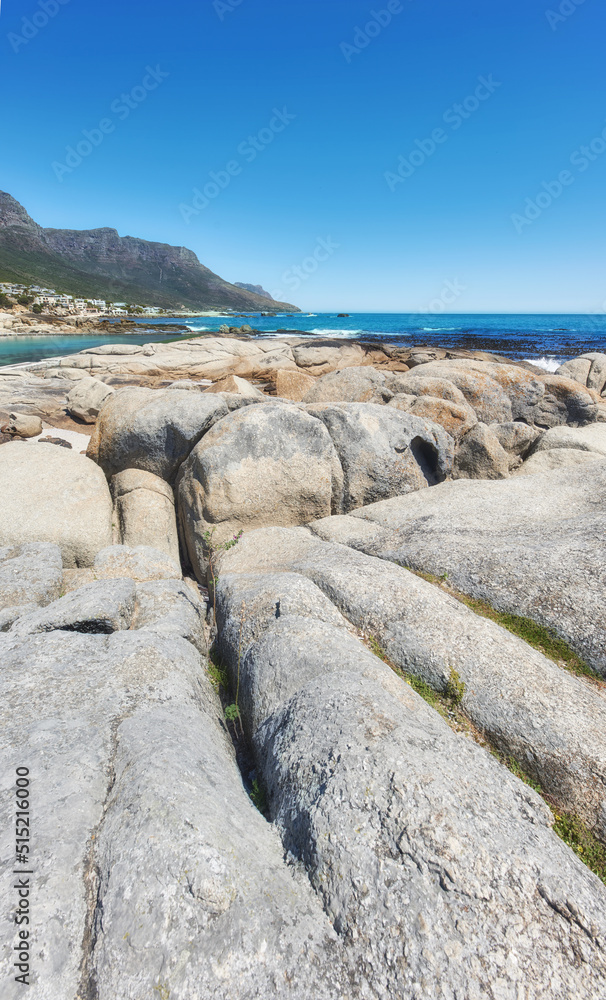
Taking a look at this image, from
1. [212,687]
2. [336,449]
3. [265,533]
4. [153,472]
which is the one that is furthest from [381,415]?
[212,687]

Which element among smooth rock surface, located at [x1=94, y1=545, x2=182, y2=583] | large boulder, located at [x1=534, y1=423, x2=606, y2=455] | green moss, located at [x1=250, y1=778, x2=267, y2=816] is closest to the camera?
green moss, located at [x1=250, y1=778, x2=267, y2=816]

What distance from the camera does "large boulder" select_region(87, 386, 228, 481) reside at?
468 inches

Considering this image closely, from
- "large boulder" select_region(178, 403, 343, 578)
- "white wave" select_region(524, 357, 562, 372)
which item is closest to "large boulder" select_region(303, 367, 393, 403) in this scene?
"large boulder" select_region(178, 403, 343, 578)

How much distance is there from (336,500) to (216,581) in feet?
14.0

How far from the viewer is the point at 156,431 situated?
11.9m

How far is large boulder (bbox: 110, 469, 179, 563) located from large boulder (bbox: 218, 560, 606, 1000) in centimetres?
740

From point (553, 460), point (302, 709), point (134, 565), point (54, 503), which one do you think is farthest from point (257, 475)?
point (553, 460)

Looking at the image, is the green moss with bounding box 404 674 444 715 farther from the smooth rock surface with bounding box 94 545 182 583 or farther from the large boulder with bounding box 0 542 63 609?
the large boulder with bounding box 0 542 63 609

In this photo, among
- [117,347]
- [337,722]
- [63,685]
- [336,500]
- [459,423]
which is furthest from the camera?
[117,347]

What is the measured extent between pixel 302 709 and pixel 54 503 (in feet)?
27.7

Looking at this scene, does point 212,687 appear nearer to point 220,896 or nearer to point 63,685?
point 63,685

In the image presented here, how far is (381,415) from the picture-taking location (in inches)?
486

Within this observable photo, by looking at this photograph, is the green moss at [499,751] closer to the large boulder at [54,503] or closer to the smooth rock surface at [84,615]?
the smooth rock surface at [84,615]

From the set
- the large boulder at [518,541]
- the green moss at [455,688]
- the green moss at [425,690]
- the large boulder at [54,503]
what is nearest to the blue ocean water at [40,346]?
the large boulder at [54,503]
